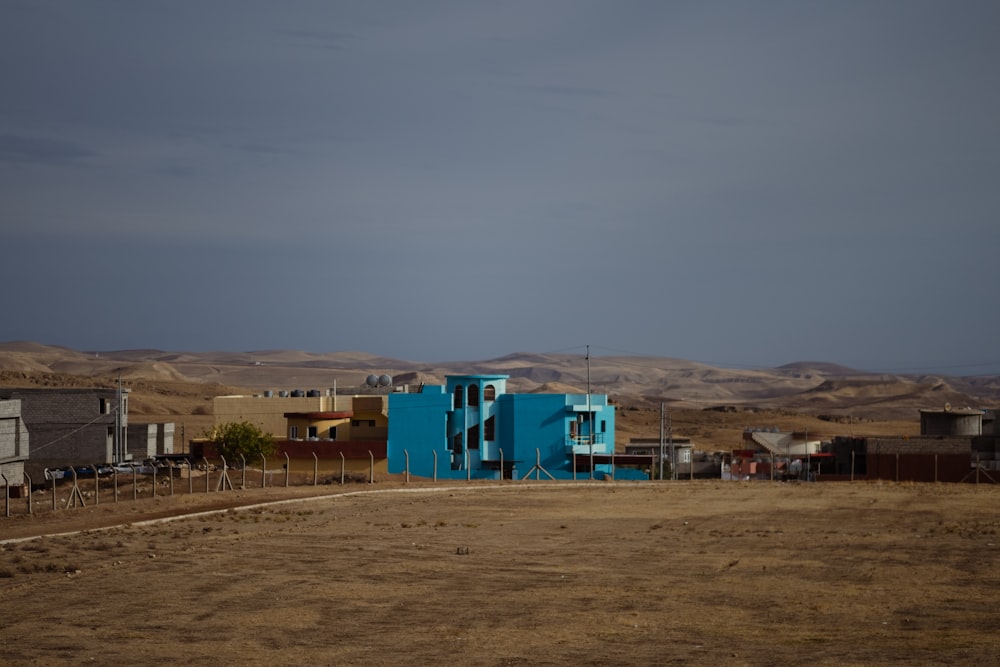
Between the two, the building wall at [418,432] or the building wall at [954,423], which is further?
the building wall at [954,423]

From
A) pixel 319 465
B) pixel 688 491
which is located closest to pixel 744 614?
pixel 688 491

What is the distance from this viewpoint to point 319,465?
215 feet

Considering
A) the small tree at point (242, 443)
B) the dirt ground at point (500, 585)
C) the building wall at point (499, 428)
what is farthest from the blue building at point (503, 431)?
the dirt ground at point (500, 585)

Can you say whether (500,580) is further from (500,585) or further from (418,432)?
(418,432)

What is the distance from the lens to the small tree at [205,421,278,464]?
61.4 meters

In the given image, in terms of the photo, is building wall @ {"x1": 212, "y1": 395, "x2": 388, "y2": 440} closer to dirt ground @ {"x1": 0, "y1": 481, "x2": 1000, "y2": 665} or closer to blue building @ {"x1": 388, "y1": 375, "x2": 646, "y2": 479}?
blue building @ {"x1": 388, "y1": 375, "x2": 646, "y2": 479}

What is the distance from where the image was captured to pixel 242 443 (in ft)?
201

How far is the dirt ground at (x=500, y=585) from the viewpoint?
753 inches

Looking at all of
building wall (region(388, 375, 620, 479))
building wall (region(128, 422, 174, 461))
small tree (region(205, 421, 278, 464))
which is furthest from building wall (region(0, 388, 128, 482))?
building wall (region(388, 375, 620, 479))

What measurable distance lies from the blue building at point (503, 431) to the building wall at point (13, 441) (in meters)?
20.4

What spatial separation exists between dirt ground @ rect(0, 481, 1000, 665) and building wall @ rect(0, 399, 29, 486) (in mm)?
16681

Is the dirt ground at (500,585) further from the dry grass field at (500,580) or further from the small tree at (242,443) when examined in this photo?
the small tree at (242,443)

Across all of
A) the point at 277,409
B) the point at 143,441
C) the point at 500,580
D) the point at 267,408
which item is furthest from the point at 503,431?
the point at 500,580

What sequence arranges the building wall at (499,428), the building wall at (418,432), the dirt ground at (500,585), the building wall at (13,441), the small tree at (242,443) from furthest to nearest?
the building wall at (499,428) → the building wall at (418,432) → the small tree at (242,443) → the building wall at (13,441) → the dirt ground at (500,585)
